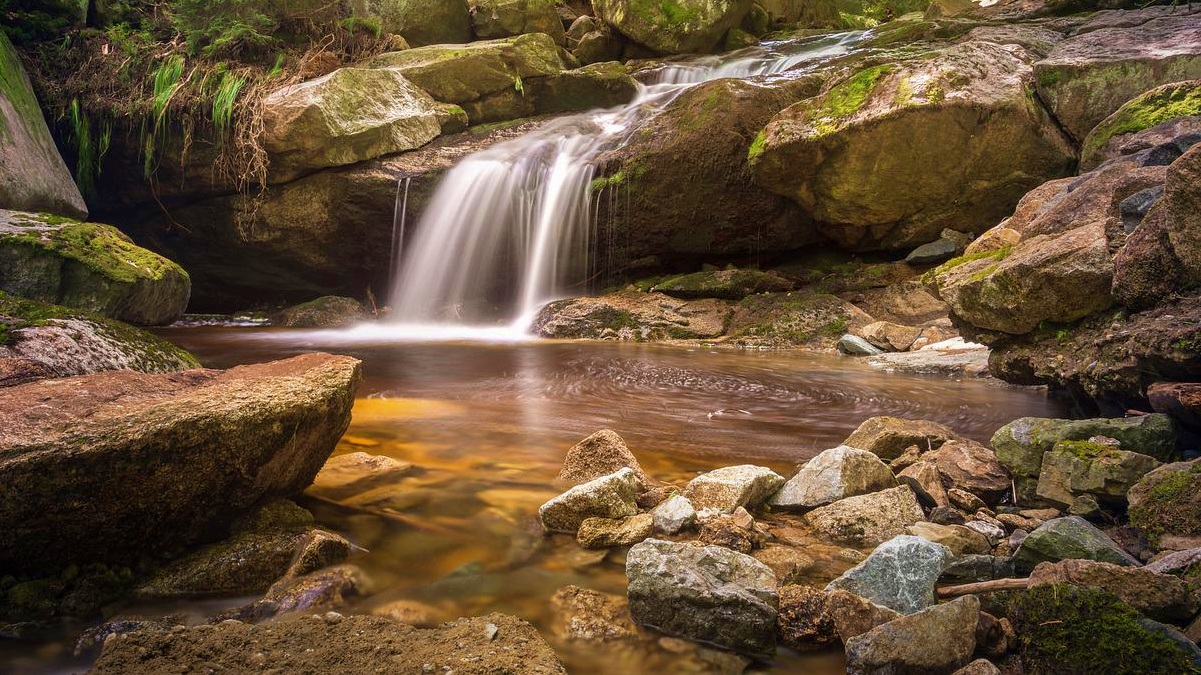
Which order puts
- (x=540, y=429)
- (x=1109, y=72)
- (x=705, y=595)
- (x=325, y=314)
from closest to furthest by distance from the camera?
1. (x=705, y=595)
2. (x=540, y=429)
3. (x=1109, y=72)
4. (x=325, y=314)

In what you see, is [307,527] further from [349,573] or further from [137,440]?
[137,440]

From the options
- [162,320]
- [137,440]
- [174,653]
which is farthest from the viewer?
[162,320]

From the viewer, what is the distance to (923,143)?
8.88m

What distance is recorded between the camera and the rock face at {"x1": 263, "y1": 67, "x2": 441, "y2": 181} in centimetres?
1102

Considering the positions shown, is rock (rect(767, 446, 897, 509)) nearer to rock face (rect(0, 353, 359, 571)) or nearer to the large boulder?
rock face (rect(0, 353, 359, 571))

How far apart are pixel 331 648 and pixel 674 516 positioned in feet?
4.72

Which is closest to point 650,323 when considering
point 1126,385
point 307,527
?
point 1126,385

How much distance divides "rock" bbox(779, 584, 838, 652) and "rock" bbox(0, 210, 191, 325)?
826 centimetres

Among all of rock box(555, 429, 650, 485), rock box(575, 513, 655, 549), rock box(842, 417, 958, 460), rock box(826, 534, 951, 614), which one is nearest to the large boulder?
rock box(842, 417, 958, 460)

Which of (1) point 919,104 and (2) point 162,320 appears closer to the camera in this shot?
(1) point 919,104

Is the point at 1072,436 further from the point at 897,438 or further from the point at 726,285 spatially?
the point at 726,285

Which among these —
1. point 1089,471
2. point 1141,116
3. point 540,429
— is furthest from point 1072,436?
point 1141,116

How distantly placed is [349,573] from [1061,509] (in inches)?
113

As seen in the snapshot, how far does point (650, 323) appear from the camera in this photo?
9969mm
